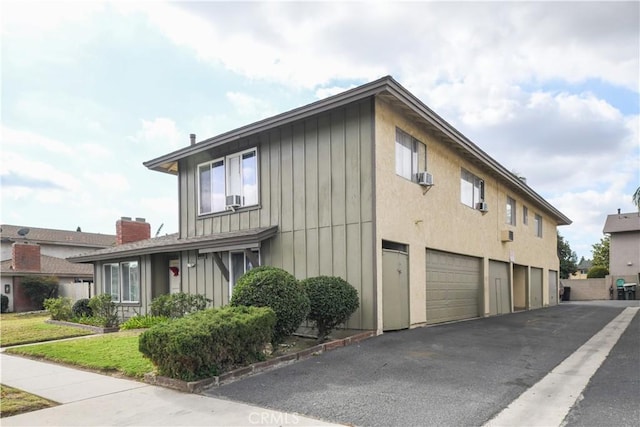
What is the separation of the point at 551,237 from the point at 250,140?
2211 cm

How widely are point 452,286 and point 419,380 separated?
830cm

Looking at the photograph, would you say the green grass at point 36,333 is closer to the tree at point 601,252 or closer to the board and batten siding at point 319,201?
the board and batten siding at point 319,201

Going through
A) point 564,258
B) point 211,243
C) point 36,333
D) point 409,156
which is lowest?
point 564,258

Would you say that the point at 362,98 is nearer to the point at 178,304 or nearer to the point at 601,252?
the point at 178,304

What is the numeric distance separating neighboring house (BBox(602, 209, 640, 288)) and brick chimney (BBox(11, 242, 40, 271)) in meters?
43.9

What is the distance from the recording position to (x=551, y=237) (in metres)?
27.7

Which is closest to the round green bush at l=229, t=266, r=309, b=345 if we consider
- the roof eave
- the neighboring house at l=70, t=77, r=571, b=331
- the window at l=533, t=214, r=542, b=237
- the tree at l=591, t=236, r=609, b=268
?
the neighboring house at l=70, t=77, r=571, b=331

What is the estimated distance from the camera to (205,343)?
6.26 meters

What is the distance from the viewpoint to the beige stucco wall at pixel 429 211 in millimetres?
10492

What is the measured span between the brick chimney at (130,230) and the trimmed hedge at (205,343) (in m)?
A: 13.7

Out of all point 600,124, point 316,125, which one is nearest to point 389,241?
point 316,125

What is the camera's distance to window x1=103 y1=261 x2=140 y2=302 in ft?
53.7

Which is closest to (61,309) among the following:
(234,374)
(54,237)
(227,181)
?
(227,181)

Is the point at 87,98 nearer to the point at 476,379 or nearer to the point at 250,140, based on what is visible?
the point at 250,140
